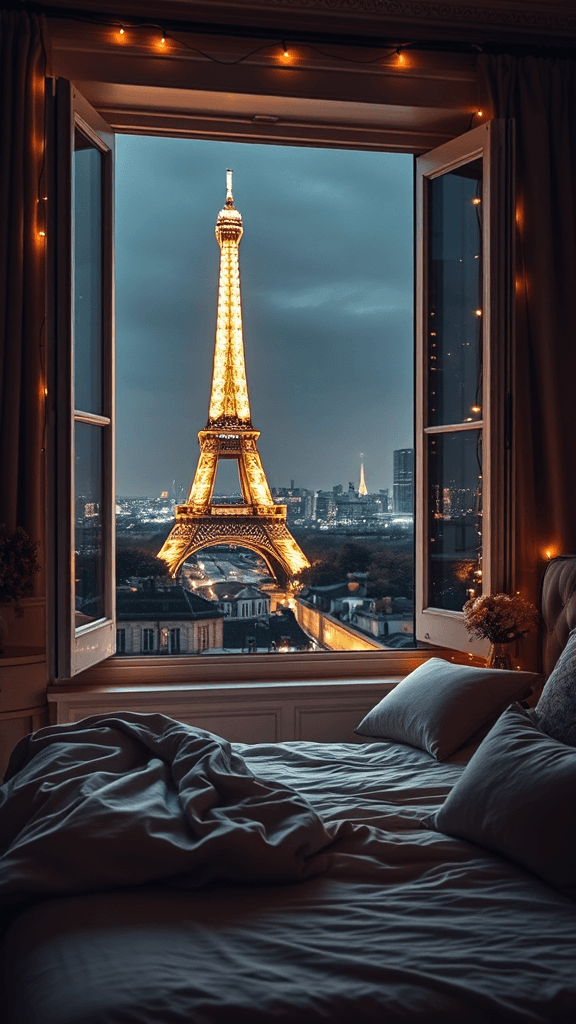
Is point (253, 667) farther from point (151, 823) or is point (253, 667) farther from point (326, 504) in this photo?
point (151, 823)

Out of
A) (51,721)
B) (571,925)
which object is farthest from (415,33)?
(571,925)

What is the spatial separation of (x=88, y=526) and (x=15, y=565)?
11.9 inches

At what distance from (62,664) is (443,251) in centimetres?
222

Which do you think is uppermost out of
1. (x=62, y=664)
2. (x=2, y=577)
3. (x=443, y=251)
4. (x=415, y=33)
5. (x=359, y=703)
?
(x=415, y=33)

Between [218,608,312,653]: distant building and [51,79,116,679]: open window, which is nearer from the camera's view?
[51,79,116,679]: open window

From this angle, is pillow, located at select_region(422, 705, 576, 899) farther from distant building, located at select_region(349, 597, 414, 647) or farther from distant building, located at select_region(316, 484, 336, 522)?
distant building, located at select_region(316, 484, 336, 522)

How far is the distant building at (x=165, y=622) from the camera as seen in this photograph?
3.60 metres

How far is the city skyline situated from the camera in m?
3.86

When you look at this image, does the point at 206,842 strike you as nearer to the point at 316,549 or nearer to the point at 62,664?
the point at 62,664

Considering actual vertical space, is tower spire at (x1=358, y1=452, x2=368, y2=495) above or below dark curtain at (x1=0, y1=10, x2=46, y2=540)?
below

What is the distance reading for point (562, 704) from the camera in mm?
2018

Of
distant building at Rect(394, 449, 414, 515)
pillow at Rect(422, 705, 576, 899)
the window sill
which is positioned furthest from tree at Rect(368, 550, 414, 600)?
pillow at Rect(422, 705, 576, 899)

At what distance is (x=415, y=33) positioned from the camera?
11.0ft

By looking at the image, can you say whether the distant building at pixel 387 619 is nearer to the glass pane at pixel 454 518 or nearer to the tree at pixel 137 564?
the glass pane at pixel 454 518
